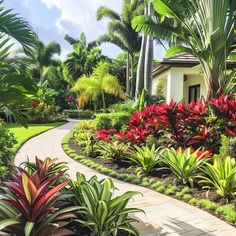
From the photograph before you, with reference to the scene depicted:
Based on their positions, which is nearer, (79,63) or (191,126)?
(191,126)

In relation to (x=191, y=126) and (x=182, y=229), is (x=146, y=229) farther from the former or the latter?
(x=191, y=126)

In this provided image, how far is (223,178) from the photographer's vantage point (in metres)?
5.88

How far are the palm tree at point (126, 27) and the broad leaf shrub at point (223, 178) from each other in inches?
1047

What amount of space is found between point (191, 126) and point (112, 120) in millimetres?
5608

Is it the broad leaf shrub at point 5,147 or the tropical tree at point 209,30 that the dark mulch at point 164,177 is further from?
the tropical tree at point 209,30

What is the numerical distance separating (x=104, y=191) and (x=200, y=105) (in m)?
5.39

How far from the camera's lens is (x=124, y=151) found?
→ 8.76 meters

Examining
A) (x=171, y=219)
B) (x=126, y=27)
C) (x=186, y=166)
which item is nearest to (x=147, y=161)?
(x=186, y=166)

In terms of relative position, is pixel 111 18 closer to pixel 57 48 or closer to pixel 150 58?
pixel 57 48

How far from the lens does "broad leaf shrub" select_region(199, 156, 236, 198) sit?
222 inches

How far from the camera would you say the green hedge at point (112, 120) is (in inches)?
537

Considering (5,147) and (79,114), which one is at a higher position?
(79,114)

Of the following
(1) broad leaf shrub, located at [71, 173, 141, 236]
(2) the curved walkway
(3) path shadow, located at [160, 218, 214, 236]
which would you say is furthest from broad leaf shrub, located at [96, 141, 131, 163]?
(1) broad leaf shrub, located at [71, 173, 141, 236]

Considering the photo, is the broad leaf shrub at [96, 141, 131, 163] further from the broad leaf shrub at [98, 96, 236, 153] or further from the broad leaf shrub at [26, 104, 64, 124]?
the broad leaf shrub at [26, 104, 64, 124]
